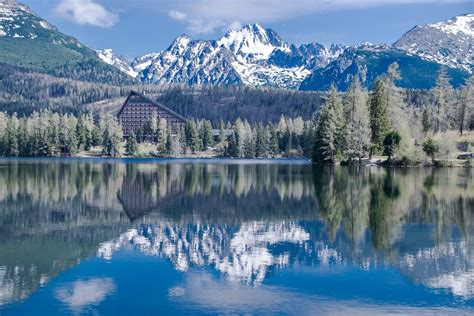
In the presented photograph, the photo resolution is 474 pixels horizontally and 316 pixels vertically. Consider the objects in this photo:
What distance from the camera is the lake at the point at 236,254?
70.7 ft

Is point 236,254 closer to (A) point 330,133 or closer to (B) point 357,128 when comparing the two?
(A) point 330,133

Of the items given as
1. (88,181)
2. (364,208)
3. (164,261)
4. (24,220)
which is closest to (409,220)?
(364,208)

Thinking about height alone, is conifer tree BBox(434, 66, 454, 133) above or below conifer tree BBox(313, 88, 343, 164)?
above

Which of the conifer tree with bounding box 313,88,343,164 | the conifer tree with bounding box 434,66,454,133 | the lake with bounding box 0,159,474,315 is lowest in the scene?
the lake with bounding box 0,159,474,315

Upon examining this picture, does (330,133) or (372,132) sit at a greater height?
(372,132)

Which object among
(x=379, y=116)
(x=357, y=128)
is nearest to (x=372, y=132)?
(x=379, y=116)

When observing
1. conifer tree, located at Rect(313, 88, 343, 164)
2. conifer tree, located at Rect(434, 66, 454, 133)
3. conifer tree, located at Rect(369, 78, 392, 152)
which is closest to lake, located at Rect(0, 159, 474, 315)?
conifer tree, located at Rect(313, 88, 343, 164)

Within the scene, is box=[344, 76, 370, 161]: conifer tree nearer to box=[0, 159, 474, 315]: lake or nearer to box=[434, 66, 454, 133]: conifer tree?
box=[434, 66, 454, 133]: conifer tree

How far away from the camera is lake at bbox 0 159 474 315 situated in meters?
21.5

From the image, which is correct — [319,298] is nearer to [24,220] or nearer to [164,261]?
[164,261]

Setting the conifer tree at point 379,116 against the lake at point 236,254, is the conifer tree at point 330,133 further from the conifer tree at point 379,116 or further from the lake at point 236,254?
the lake at point 236,254

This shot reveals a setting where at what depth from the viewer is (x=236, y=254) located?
29.6 metres

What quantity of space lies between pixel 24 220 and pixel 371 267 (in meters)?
25.8

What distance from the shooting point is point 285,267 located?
88.4ft
